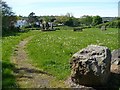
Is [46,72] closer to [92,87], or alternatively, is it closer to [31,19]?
[92,87]

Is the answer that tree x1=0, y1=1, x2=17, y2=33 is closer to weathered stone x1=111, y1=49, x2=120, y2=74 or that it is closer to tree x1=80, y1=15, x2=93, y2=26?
weathered stone x1=111, y1=49, x2=120, y2=74

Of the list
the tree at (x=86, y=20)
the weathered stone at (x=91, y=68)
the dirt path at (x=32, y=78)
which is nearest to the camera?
the weathered stone at (x=91, y=68)

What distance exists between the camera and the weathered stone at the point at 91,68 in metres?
13.3

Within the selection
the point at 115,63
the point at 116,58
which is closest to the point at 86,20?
the point at 116,58

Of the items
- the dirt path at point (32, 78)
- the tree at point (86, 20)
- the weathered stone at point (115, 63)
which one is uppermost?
the tree at point (86, 20)

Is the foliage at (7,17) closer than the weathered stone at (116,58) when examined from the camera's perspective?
No

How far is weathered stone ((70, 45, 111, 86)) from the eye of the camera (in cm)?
1329

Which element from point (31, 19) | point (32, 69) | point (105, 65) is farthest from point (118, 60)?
point (31, 19)

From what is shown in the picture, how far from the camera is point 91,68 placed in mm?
13328

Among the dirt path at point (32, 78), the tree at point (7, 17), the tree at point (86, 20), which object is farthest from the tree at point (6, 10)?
the tree at point (86, 20)

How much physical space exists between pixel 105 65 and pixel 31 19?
112754 mm

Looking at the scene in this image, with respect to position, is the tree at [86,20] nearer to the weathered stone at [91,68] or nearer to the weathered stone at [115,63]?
the weathered stone at [115,63]

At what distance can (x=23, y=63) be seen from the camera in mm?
18453

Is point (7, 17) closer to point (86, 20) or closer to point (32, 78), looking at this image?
point (32, 78)
